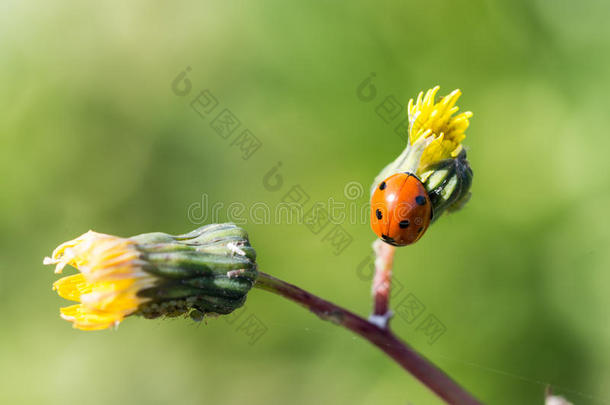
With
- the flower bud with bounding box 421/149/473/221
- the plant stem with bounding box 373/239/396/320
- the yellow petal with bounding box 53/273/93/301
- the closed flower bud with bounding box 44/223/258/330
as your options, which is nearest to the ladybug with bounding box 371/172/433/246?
the flower bud with bounding box 421/149/473/221

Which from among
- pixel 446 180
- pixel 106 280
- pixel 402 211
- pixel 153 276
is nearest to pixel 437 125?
pixel 446 180

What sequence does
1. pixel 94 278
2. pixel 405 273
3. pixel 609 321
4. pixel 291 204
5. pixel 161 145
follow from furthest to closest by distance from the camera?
pixel 161 145 < pixel 291 204 < pixel 405 273 < pixel 609 321 < pixel 94 278

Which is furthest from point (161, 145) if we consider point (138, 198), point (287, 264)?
point (287, 264)

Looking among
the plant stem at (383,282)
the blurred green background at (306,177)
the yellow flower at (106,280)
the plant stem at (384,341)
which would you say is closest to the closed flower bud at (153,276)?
the yellow flower at (106,280)

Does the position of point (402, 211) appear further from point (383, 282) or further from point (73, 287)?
point (73, 287)

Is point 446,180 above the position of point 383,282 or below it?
above

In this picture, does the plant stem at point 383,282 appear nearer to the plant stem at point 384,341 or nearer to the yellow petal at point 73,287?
the plant stem at point 384,341

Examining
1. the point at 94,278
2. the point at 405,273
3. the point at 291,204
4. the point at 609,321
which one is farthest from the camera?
the point at 291,204

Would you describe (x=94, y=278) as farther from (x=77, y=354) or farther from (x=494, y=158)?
(x=494, y=158)

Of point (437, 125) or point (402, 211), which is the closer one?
point (402, 211)
